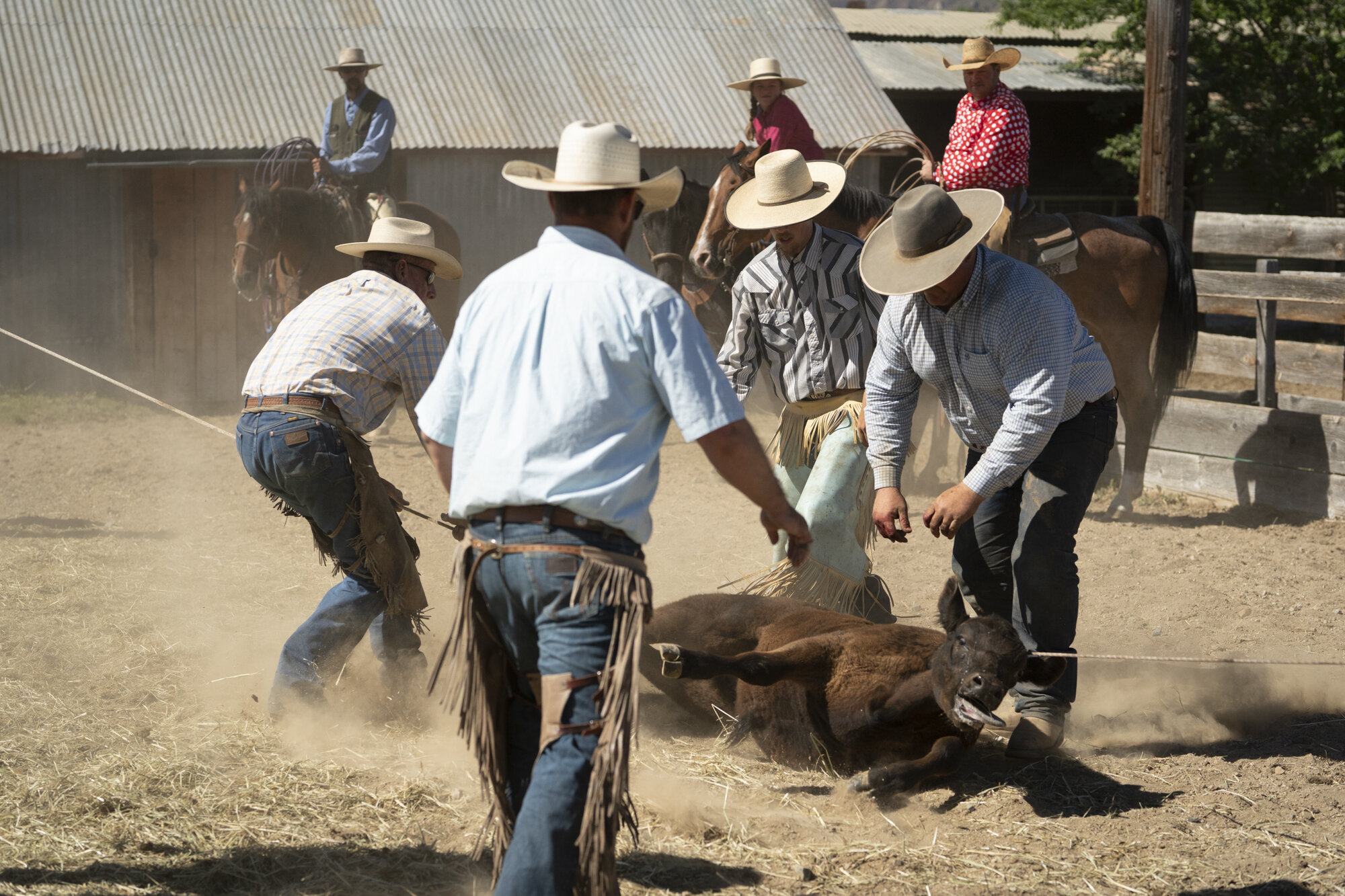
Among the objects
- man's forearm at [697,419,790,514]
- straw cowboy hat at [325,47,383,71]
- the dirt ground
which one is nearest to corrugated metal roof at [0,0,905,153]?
straw cowboy hat at [325,47,383,71]

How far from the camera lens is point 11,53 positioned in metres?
13.0

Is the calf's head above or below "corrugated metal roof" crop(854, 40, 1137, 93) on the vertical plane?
below

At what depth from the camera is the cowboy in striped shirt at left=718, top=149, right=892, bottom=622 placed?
5121mm

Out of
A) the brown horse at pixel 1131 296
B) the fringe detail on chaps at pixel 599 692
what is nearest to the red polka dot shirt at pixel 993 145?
the brown horse at pixel 1131 296

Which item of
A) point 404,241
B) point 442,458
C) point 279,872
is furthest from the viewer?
point 404,241

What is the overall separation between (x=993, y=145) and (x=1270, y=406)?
2849 mm

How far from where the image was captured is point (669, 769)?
4.34 metres

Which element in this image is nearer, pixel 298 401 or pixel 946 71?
pixel 298 401

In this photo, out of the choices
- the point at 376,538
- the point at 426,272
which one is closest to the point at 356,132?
the point at 426,272

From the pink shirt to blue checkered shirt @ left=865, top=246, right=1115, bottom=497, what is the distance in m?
5.44

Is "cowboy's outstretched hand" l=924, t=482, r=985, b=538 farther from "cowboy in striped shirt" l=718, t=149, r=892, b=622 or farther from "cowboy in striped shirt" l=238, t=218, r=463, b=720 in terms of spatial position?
"cowboy in striped shirt" l=238, t=218, r=463, b=720

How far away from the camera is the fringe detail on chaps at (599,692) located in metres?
2.75

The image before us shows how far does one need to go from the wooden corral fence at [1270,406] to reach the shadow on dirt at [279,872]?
6844mm

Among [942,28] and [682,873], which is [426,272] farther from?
[942,28]
